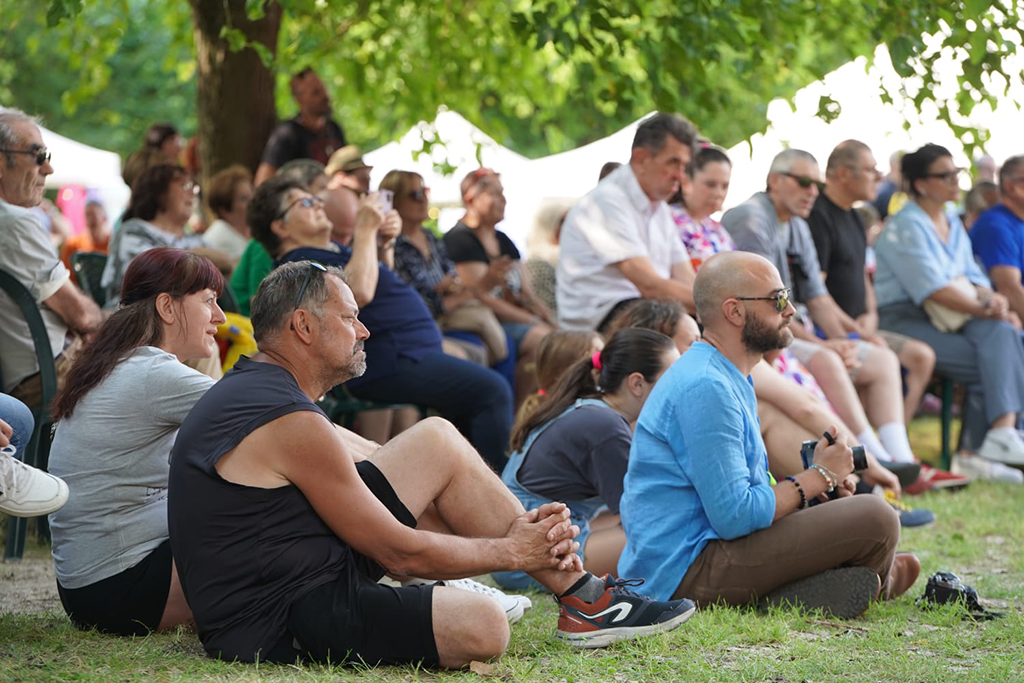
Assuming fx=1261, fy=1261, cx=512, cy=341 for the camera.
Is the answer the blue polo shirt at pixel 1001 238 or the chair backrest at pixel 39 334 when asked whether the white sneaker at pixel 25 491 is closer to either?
the chair backrest at pixel 39 334

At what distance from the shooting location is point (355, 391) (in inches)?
260

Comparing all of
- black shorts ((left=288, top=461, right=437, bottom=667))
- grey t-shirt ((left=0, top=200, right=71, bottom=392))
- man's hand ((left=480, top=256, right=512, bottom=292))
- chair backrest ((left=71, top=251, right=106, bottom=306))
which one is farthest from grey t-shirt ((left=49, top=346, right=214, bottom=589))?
man's hand ((left=480, top=256, right=512, bottom=292))

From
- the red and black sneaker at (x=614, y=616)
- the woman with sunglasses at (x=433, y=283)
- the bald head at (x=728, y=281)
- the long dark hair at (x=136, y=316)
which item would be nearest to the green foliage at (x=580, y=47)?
the woman with sunglasses at (x=433, y=283)

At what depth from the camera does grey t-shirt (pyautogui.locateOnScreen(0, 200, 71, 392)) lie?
16.9 ft

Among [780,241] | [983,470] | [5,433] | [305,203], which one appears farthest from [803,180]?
[5,433]

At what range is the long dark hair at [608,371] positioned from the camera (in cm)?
497

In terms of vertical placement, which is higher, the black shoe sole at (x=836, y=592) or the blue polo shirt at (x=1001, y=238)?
the blue polo shirt at (x=1001, y=238)

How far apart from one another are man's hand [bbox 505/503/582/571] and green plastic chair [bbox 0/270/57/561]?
8.05 feet

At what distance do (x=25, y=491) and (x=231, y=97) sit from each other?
6.28 metres

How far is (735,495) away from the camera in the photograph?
4188 mm

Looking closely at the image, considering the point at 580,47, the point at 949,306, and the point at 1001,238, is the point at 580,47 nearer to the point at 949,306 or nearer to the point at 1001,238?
the point at 949,306

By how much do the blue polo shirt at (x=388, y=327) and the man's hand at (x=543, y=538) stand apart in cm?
280

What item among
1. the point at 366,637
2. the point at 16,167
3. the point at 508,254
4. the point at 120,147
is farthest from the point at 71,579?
the point at 120,147

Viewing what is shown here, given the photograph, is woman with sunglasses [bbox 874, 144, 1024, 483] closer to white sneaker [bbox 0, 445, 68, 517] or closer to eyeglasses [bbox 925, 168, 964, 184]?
eyeglasses [bbox 925, 168, 964, 184]
